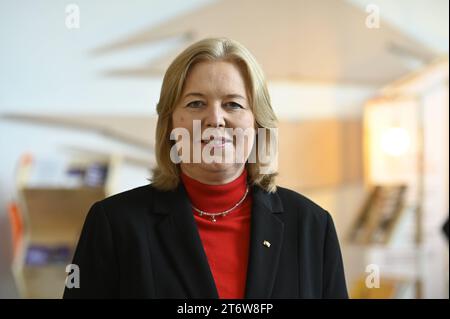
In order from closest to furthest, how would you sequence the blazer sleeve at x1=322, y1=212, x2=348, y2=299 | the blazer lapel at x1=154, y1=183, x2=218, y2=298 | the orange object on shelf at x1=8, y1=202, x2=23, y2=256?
the blazer lapel at x1=154, y1=183, x2=218, y2=298 → the blazer sleeve at x1=322, y1=212, x2=348, y2=299 → the orange object on shelf at x1=8, y1=202, x2=23, y2=256

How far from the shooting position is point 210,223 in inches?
45.4

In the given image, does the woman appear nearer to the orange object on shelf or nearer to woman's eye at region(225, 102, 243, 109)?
woman's eye at region(225, 102, 243, 109)

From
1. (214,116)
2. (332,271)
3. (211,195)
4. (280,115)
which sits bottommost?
(332,271)

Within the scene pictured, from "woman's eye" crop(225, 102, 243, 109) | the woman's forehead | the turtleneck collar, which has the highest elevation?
the woman's forehead

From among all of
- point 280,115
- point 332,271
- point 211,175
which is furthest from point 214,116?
point 280,115

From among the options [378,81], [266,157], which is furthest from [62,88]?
[266,157]

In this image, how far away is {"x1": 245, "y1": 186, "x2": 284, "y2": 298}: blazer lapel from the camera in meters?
1.06

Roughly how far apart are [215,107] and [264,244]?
0.27m

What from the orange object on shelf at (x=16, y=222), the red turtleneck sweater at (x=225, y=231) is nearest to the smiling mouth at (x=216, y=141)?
the red turtleneck sweater at (x=225, y=231)

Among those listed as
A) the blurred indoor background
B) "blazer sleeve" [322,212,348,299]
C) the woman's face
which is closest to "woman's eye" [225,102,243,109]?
the woman's face

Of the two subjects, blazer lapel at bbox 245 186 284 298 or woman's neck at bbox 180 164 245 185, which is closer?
blazer lapel at bbox 245 186 284 298

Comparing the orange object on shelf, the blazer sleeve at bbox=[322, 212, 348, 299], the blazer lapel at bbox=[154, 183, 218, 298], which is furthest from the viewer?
the orange object on shelf

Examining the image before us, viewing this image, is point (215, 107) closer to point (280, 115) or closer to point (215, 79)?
point (215, 79)

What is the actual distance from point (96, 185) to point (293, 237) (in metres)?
2.81
